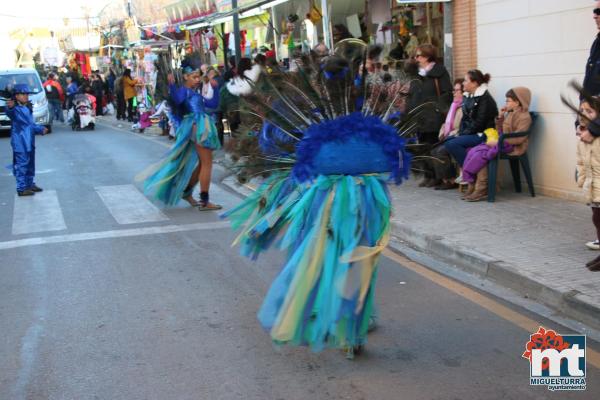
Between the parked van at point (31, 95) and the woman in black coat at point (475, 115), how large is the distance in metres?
16.6

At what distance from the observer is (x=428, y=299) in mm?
5805

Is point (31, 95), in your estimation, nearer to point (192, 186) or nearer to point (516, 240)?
point (192, 186)

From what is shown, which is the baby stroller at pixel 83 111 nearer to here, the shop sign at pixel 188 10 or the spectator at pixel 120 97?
the spectator at pixel 120 97

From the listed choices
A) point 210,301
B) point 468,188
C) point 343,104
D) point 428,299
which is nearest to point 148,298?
point 210,301

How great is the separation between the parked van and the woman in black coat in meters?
16.6

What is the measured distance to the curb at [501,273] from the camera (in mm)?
5223

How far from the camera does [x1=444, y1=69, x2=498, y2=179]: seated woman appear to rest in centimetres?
945

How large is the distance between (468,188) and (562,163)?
3.78 ft

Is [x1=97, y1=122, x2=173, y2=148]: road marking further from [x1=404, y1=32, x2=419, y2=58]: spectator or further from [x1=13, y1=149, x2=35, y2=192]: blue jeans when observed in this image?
[x1=404, y1=32, x2=419, y2=58]: spectator

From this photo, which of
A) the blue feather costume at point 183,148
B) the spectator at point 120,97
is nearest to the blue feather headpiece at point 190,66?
the blue feather costume at point 183,148

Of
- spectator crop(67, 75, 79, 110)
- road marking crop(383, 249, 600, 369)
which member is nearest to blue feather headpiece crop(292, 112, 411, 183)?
road marking crop(383, 249, 600, 369)

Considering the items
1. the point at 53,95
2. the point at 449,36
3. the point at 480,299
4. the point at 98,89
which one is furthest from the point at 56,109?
the point at 480,299

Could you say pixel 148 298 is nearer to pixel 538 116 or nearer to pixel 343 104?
pixel 343 104

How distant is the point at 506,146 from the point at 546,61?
110 centimetres
